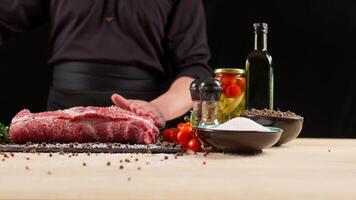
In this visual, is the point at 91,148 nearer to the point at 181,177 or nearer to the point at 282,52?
the point at 181,177

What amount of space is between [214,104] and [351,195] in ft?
2.23

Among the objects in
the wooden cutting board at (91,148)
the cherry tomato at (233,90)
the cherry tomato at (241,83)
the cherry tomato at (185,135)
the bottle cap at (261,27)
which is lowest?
the wooden cutting board at (91,148)

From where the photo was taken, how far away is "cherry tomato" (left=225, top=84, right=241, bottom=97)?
5.33 feet

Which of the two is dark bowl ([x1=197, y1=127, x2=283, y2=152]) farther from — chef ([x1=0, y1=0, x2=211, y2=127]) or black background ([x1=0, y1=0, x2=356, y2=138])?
black background ([x1=0, y1=0, x2=356, y2=138])

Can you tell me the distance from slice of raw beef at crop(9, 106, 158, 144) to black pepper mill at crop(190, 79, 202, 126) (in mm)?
141

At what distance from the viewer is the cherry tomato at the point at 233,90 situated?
1625 millimetres

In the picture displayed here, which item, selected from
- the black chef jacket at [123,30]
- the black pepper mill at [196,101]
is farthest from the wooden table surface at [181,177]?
the black chef jacket at [123,30]

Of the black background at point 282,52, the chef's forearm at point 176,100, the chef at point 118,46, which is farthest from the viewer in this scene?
the black background at point 282,52

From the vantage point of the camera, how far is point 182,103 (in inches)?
94.0

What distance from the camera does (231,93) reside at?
1.63m

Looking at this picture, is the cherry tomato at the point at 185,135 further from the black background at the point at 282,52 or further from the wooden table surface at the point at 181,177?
the black background at the point at 282,52

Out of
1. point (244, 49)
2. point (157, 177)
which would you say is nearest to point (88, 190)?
point (157, 177)

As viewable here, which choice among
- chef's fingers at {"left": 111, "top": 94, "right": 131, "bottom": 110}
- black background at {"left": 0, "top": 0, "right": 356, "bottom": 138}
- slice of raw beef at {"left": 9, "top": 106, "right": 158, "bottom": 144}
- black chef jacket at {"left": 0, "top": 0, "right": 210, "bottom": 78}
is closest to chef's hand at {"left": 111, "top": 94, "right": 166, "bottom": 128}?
chef's fingers at {"left": 111, "top": 94, "right": 131, "bottom": 110}

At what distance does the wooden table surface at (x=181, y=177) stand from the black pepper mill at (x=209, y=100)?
0.20 metres
